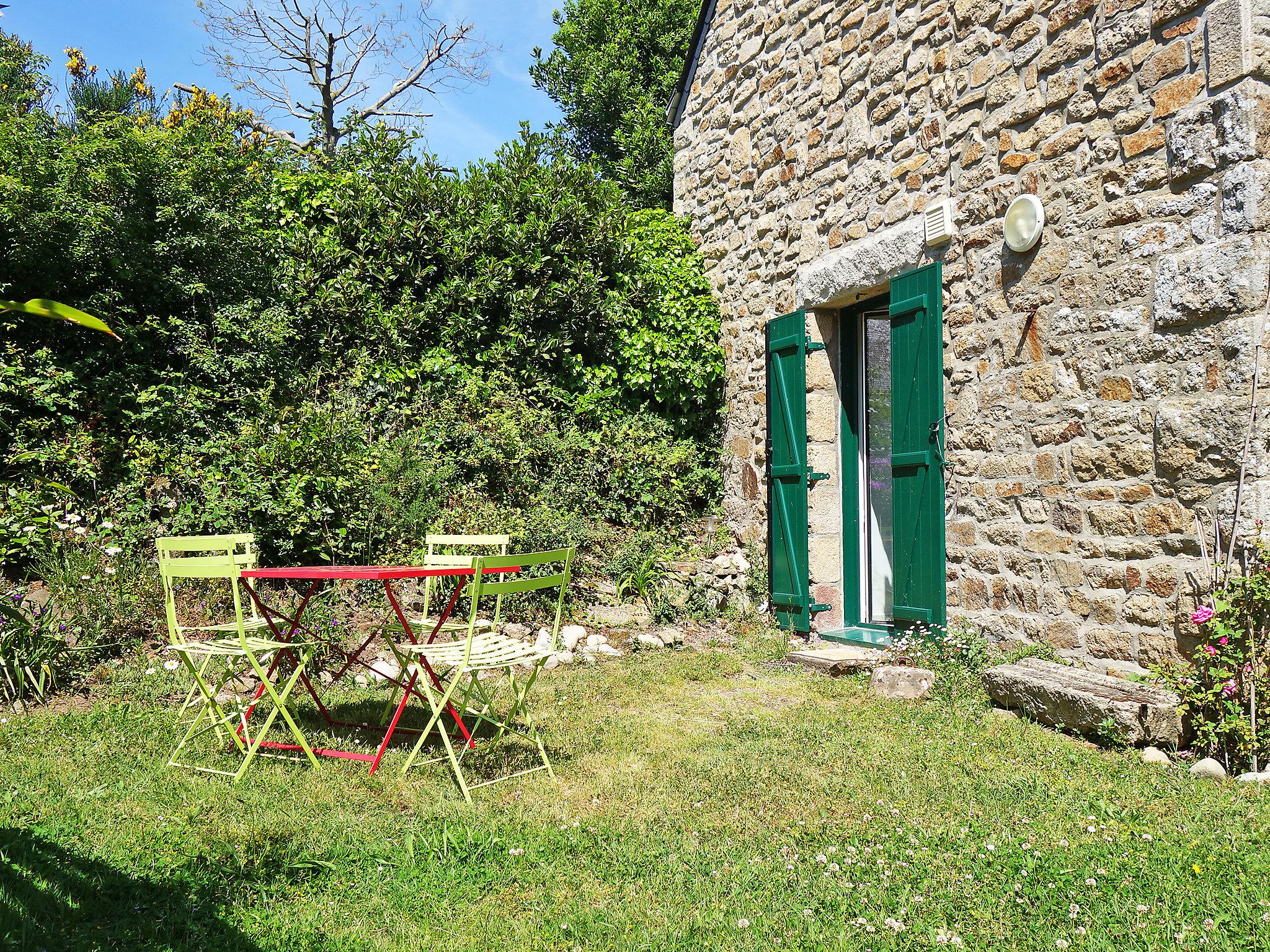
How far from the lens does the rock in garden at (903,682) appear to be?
192 inches

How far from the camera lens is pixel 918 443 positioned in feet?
18.3

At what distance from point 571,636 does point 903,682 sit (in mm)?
2229

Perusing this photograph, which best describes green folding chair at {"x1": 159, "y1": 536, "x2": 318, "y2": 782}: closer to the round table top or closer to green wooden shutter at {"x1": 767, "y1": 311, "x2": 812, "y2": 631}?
the round table top

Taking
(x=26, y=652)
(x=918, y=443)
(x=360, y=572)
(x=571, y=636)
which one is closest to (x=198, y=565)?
(x=360, y=572)

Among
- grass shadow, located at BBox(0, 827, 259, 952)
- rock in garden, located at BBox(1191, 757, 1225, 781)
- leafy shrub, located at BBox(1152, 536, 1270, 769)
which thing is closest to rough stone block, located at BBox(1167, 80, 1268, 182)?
leafy shrub, located at BBox(1152, 536, 1270, 769)

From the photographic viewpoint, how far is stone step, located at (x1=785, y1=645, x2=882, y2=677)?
553 centimetres

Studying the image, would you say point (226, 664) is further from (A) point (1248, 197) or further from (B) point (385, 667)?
(A) point (1248, 197)

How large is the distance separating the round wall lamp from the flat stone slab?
219cm

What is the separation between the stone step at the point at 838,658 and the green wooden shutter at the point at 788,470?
1.76ft

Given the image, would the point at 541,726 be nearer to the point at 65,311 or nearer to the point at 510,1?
the point at 65,311

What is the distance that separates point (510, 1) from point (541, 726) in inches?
575

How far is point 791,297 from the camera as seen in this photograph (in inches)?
274

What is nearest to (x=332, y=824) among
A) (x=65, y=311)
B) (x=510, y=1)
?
(x=65, y=311)

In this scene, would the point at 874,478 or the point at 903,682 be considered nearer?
the point at 903,682
